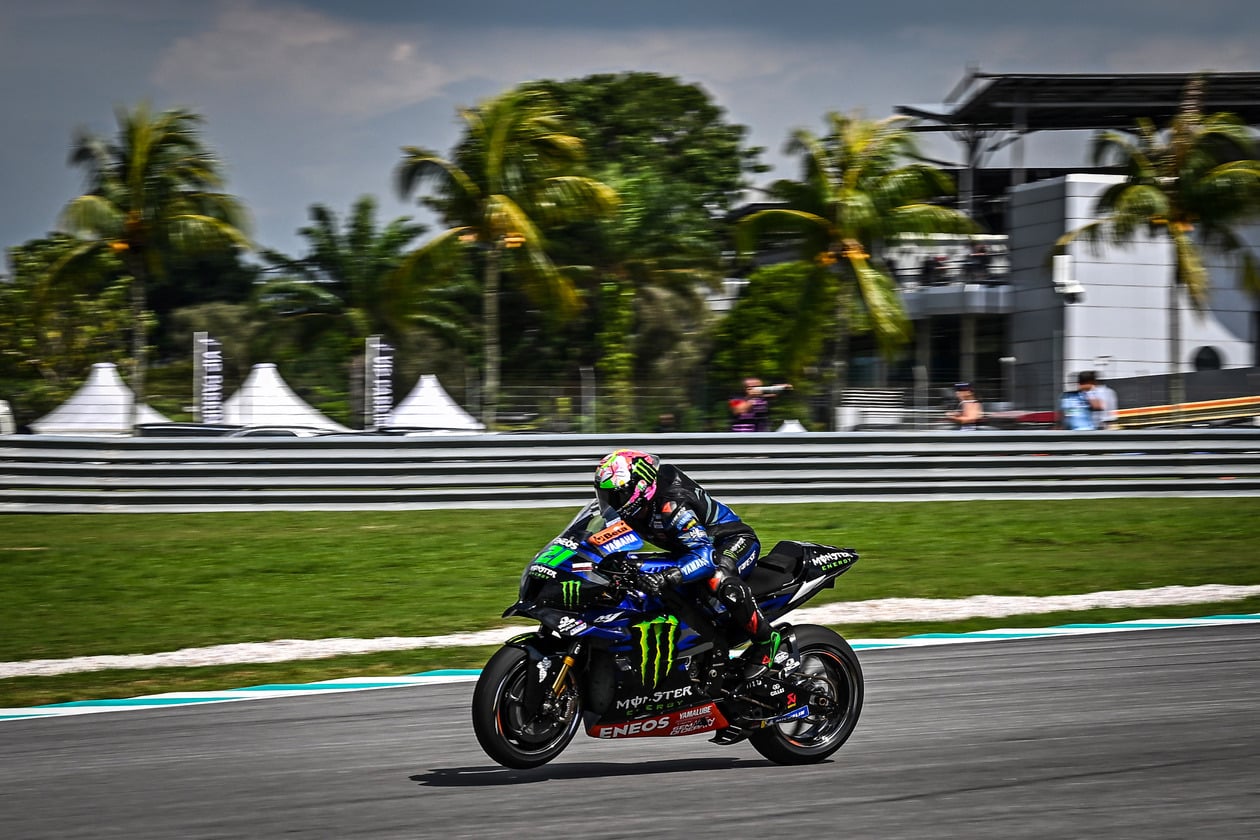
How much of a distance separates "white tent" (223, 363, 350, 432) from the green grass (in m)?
2.63

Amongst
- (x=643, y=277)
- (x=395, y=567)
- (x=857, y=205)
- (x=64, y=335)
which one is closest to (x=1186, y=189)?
(x=857, y=205)

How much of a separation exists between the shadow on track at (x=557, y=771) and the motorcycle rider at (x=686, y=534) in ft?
1.51

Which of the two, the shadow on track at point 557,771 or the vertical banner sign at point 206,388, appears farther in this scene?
the vertical banner sign at point 206,388

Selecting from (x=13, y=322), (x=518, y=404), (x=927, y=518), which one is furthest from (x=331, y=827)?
(x=13, y=322)

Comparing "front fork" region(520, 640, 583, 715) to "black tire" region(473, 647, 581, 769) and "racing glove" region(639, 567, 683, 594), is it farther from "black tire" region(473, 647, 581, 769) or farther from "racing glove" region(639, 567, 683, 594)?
"racing glove" region(639, 567, 683, 594)

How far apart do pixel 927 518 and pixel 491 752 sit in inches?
475

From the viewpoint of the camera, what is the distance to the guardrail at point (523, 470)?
18000mm

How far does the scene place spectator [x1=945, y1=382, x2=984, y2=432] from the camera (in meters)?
20.0

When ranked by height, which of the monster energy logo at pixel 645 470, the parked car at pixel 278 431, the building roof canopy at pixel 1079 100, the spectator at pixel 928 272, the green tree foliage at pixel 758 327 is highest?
the building roof canopy at pixel 1079 100

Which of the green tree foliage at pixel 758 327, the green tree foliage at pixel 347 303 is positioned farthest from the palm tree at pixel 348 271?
the green tree foliage at pixel 758 327

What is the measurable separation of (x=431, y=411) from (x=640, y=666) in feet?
55.2

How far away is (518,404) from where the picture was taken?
765 inches

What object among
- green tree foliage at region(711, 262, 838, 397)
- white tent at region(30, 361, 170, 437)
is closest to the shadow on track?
white tent at region(30, 361, 170, 437)

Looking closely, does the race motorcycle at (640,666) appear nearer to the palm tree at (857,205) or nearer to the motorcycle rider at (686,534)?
the motorcycle rider at (686,534)
